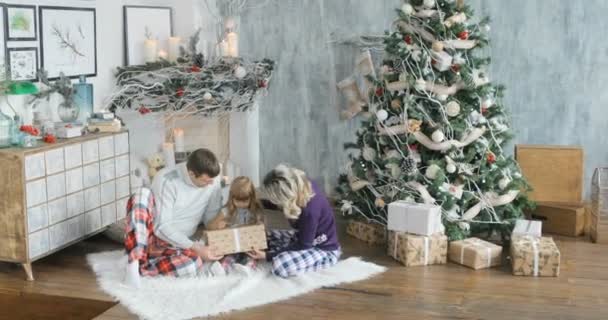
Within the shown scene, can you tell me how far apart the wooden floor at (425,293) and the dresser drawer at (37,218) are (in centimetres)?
31

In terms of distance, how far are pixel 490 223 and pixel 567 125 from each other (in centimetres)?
134

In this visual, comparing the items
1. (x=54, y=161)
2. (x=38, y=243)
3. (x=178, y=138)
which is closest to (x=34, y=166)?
(x=54, y=161)

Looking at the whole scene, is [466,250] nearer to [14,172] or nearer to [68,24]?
[14,172]

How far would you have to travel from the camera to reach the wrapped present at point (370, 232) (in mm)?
5039

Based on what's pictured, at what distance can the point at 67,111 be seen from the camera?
4762 millimetres

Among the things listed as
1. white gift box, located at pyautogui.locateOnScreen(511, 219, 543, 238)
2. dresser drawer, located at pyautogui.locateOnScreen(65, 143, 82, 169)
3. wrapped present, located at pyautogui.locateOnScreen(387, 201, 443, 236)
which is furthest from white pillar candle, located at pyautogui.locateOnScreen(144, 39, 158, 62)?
white gift box, located at pyautogui.locateOnScreen(511, 219, 543, 238)

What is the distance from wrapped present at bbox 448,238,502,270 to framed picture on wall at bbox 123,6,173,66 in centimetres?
266

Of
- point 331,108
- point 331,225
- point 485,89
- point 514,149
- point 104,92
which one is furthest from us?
point 331,108

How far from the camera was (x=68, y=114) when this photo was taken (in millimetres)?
4770

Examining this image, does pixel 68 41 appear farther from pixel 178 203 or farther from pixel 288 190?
pixel 288 190

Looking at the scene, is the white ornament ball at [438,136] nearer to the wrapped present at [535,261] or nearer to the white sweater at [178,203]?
the wrapped present at [535,261]

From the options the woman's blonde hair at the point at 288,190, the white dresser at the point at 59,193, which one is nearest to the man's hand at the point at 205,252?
the woman's blonde hair at the point at 288,190

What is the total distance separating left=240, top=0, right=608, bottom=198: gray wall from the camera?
5715 millimetres

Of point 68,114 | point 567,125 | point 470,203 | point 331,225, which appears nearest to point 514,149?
point 567,125
